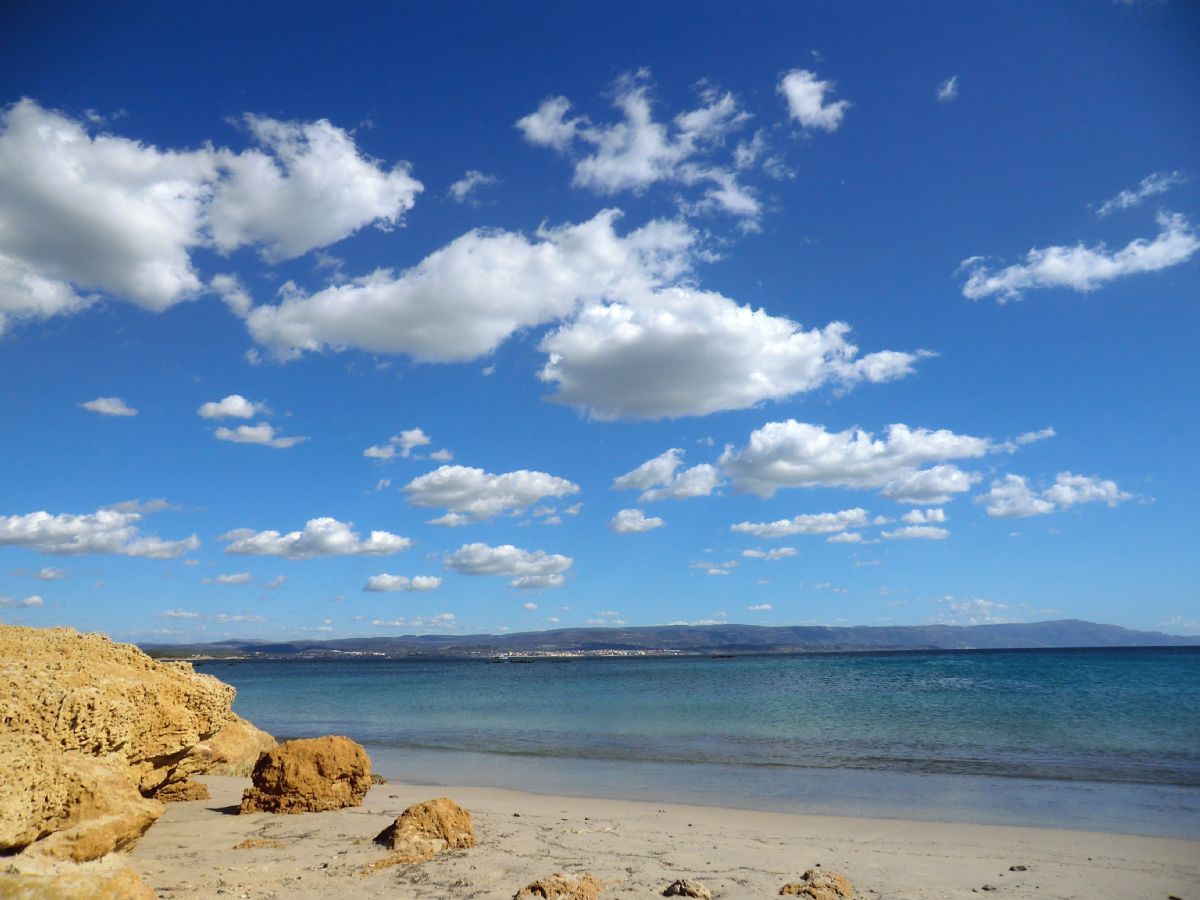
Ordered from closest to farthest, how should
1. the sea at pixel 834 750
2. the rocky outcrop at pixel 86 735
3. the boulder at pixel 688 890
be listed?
the rocky outcrop at pixel 86 735 → the boulder at pixel 688 890 → the sea at pixel 834 750

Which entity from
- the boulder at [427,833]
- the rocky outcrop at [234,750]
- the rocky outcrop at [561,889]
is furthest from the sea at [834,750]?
the rocky outcrop at [561,889]

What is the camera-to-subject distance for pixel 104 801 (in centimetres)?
558

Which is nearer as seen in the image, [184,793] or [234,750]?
[184,793]

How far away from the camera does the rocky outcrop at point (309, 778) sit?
9.48 m

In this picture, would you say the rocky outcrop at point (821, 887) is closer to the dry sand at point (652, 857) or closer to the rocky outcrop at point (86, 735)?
the dry sand at point (652, 857)

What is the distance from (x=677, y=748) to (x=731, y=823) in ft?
29.9

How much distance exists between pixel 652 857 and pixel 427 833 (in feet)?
8.26

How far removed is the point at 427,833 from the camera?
25.2 feet

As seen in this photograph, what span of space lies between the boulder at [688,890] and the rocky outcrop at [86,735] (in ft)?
15.2

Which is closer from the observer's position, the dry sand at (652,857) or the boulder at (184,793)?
the dry sand at (652,857)

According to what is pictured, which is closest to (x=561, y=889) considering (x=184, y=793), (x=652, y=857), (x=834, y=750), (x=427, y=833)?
(x=652, y=857)

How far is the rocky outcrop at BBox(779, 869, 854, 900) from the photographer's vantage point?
6430 mm

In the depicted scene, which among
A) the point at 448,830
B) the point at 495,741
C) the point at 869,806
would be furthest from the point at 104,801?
the point at 495,741

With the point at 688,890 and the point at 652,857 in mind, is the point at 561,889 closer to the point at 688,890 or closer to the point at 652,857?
the point at 688,890
